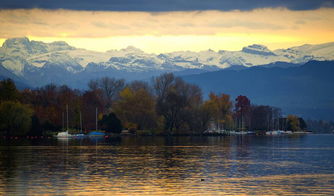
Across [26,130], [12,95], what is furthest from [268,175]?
[12,95]

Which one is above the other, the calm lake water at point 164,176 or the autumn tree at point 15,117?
the autumn tree at point 15,117

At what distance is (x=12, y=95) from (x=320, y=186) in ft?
447

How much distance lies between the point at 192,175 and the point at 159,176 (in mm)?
3348

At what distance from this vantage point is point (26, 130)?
544 feet

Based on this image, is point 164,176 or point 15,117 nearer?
point 164,176

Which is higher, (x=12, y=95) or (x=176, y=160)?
(x=12, y=95)

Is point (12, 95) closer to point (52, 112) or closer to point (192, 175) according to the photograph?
point (52, 112)

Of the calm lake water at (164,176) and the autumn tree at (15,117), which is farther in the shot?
the autumn tree at (15,117)

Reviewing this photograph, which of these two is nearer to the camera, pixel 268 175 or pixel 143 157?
pixel 268 175

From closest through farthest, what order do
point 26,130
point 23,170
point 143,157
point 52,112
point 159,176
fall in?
point 159,176 → point 23,170 → point 143,157 → point 26,130 → point 52,112

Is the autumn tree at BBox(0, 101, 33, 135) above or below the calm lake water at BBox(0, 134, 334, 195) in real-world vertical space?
above

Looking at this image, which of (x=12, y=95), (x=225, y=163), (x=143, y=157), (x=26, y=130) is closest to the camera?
(x=225, y=163)

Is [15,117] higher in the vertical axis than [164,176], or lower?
higher

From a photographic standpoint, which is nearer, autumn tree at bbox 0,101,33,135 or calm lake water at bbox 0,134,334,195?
calm lake water at bbox 0,134,334,195
